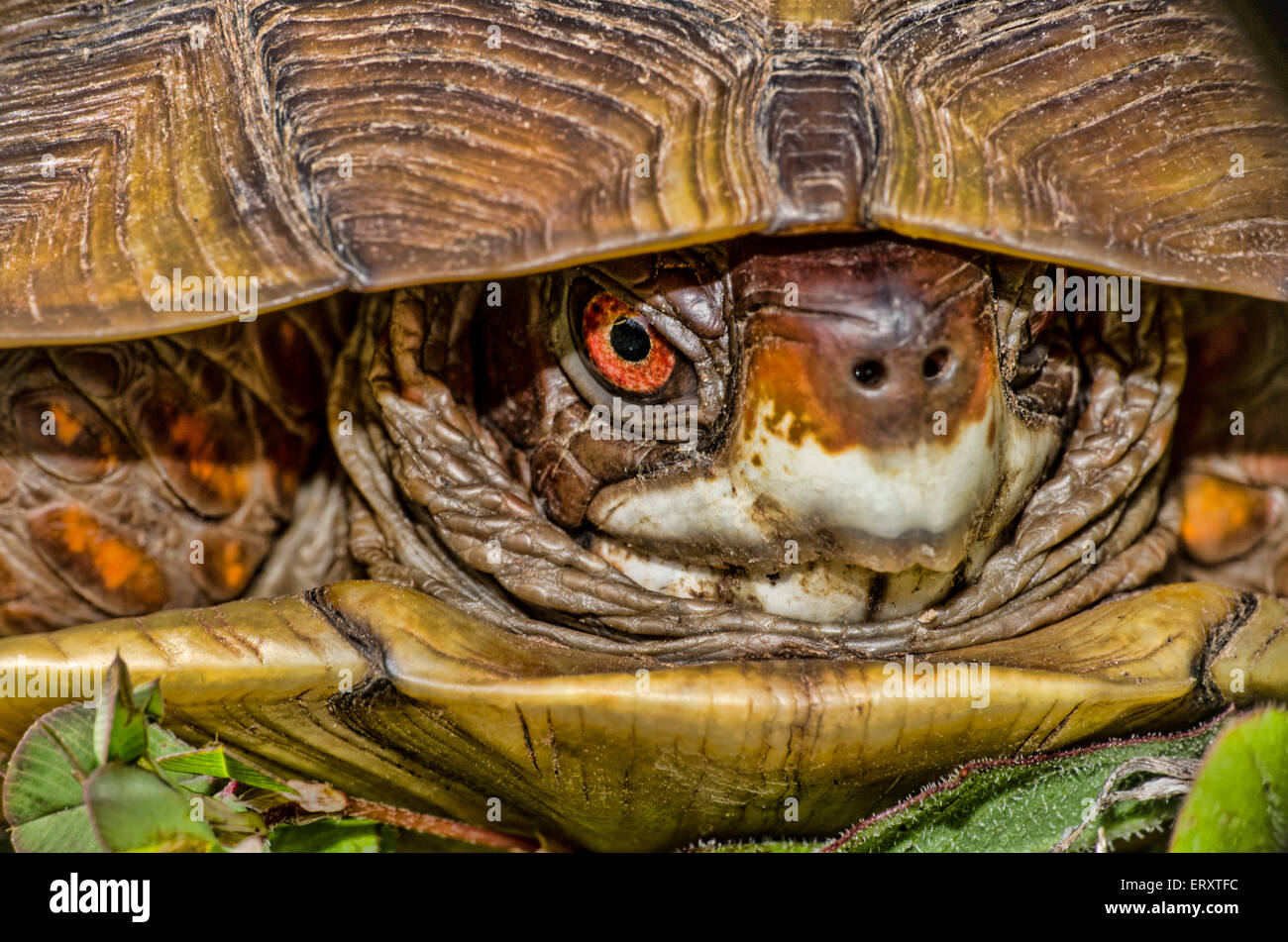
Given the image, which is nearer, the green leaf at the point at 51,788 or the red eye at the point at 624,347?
the green leaf at the point at 51,788

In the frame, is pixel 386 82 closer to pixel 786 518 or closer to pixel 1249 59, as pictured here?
pixel 786 518

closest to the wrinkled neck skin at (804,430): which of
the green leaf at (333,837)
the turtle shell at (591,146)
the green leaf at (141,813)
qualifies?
the turtle shell at (591,146)

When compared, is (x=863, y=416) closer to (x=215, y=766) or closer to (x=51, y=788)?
(x=215, y=766)

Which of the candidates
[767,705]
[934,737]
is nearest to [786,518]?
[767,705]

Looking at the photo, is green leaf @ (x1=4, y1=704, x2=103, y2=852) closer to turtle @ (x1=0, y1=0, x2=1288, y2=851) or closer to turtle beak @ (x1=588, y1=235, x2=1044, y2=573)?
turtle @ (x1=0, y1=0, x2=1288, y2=851)

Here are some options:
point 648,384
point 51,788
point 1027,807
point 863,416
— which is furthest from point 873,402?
point 51,788

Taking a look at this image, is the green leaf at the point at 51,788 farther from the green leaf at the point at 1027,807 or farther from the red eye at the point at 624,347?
the green leaf at the point at 1027,807
